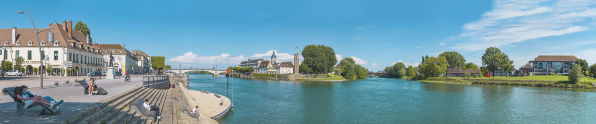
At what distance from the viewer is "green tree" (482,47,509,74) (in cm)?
10012

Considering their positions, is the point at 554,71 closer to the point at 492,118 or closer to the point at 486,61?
the point at 486,61

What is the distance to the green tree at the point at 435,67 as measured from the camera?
104 metres

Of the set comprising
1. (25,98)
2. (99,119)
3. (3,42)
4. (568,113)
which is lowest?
(568,113)

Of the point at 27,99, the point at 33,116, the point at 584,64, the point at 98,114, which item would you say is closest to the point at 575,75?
the point at 584,64

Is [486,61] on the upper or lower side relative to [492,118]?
upper

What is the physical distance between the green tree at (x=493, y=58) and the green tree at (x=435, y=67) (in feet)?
45.2

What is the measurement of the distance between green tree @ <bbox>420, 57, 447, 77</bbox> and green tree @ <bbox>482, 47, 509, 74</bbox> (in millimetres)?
13769

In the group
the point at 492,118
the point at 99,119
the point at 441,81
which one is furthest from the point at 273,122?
the point at 441,81

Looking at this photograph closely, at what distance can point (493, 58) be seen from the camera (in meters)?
101

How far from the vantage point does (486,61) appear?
346 feet

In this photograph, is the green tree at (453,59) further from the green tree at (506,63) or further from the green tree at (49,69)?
the green tree at (49,69)

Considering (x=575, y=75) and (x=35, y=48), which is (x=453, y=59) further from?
(x=35, y=48)

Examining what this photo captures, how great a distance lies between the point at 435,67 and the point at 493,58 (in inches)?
735

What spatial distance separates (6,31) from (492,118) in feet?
254
